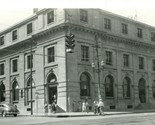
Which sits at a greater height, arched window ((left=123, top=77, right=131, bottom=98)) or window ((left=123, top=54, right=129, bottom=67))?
window ((left=123, top=54, right=129, bottom=67))

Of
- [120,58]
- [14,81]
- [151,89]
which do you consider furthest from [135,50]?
[14,81]

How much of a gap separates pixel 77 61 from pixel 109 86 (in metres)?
7.28

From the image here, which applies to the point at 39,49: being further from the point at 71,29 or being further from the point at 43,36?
the point at 71,29

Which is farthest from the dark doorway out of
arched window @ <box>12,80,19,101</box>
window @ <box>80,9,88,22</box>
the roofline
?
the roofline

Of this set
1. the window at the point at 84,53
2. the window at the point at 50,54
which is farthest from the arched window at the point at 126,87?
the window at the point at 50,54

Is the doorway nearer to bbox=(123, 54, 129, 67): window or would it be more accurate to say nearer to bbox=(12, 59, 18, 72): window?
bbox=(123, 54, 129, 67): window

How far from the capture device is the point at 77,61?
35.2m

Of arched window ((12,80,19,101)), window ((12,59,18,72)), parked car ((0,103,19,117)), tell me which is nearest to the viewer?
parked car ((0,103,19,117))

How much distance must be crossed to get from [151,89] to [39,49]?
19879 millimetres

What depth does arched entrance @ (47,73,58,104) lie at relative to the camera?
35.6 metres

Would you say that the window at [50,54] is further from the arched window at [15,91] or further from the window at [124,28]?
the window at [124,28]

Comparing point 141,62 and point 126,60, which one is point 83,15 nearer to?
point 126,60

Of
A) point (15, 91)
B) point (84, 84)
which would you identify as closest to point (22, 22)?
point (15, 91)

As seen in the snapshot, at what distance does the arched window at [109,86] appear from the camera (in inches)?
1544
